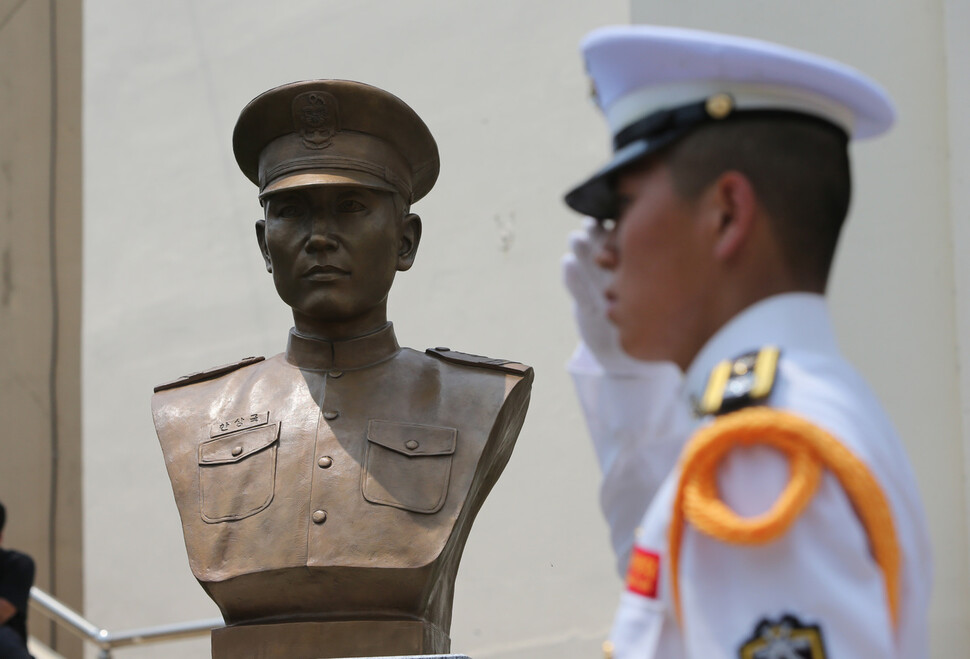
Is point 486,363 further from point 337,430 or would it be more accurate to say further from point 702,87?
point 702,87

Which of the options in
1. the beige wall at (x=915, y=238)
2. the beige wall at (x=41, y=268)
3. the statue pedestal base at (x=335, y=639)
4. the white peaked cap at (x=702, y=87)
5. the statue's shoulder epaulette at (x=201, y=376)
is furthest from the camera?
the beige wall at (x=41, y=268)

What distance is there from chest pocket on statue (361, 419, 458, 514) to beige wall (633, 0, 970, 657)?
182 centimetres

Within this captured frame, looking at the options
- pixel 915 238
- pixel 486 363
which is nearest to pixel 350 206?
pixel 486 363

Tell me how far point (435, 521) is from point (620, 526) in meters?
1.13

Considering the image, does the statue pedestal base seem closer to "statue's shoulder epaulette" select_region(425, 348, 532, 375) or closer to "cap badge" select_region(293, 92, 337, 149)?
"statue's shoulder epaulette" select_region(425, 348, 532, 375)

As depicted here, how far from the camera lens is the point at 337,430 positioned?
295 cm

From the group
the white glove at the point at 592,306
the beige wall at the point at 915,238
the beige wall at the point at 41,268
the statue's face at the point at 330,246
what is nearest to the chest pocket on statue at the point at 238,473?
the statue's face at the point at 330,246

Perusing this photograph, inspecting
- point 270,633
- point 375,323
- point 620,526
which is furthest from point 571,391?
point 620,526

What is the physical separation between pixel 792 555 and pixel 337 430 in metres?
Answer: 1.81

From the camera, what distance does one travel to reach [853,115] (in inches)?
61.0

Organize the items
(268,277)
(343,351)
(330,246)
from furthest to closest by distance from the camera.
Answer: (268,277) → (343,351) → (330,246)

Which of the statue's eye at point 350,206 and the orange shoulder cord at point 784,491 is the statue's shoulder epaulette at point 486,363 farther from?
the orange shoulder cord at point 784,491

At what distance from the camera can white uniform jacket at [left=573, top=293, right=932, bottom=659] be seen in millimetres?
1235

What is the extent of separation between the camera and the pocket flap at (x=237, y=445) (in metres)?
2.95
